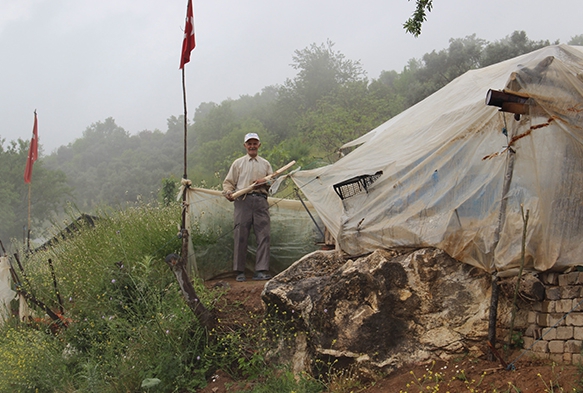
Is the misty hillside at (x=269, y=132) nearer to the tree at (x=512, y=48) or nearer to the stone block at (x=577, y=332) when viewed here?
the tree at (x=512, y=48)

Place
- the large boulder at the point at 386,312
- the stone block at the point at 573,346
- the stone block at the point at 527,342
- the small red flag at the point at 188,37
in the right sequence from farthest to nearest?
the small red flag at the point at 188,37
the large boulder at the point at 386,312
the stone block at the point at 527,342
the stone block at the point at 573,346

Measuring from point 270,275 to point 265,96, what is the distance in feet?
227

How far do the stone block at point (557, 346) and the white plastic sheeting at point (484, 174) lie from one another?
1.94ft

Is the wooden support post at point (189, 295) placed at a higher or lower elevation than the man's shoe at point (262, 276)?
higher

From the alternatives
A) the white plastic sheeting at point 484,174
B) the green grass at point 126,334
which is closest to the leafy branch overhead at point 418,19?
the white plastic sheeting at point 484,174

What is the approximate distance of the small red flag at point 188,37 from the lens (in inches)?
324

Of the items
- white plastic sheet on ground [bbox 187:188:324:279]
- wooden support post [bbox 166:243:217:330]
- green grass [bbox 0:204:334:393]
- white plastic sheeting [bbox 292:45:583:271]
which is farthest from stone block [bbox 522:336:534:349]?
white plastic sheet on ground [bbox 187:188:324:279]

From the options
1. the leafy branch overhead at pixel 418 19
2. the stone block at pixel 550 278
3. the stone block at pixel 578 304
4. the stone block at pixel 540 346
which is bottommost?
the stone block at pixel 540 346

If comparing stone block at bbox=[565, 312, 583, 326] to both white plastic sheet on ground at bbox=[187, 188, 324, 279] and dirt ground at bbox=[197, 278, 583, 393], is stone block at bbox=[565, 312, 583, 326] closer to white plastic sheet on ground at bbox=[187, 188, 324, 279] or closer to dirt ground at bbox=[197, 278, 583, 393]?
dirt ground at bbox=[197, 278, 583, 393]

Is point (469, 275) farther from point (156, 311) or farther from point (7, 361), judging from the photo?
point (7, 361)

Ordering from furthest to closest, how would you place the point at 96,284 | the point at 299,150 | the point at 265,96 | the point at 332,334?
the point at 265,96 < the point at 299,150 < the point at 96,284 < the point at 332,334

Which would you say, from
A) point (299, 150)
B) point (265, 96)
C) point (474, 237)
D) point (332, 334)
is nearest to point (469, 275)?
point (474, 237)

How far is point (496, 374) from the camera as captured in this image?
4.58m

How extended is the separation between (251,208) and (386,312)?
299cm
